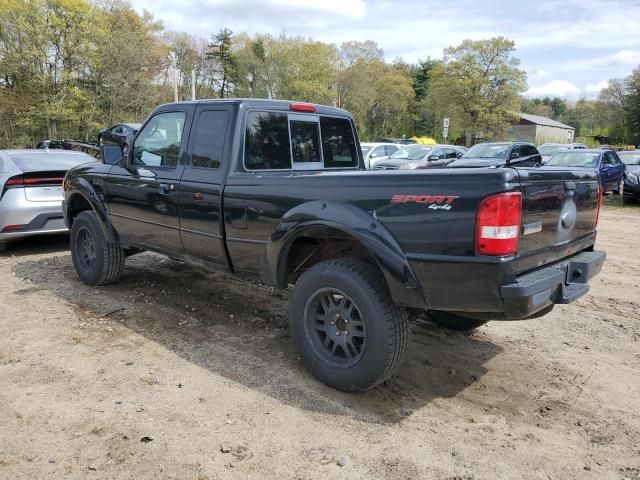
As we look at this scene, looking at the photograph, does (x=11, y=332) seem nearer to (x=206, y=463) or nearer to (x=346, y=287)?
(x=206, y=463)

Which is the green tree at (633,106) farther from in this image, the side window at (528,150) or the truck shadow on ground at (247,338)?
the truck shadow on ground at (247,338)

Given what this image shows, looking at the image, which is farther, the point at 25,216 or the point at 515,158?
the point at 515,158

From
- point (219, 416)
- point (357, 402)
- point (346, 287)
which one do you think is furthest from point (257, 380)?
point (346, 287)

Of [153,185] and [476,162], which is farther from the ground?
[153,185]

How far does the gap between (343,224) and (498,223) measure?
96 centimetres

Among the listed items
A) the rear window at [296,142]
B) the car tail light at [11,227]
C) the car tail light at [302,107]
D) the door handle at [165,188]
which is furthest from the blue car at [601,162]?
the car tail light at [11,227]

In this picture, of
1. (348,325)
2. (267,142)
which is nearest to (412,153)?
(267,142)

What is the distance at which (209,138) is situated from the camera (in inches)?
165

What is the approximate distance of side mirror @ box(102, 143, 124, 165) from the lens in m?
5.17

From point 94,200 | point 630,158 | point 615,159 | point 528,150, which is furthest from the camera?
point 630,158

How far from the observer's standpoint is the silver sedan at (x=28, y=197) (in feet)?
22.4

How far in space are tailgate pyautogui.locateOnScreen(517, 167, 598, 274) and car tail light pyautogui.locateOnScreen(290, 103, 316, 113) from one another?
2166mm

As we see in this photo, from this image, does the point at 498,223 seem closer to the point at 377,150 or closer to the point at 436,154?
the point at 436,154

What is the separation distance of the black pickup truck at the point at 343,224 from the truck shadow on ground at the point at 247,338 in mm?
206
